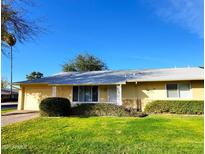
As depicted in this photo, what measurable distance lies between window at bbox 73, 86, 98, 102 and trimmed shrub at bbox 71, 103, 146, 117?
8.08ft

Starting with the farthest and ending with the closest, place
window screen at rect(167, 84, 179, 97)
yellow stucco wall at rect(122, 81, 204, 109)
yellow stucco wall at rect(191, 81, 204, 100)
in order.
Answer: yellow stucco wall at rect(122, 81, 204, 109)
window screen at rect(167, 84, 179, 97)
yellow stucco wall at rect(191, 81, 204, 100)

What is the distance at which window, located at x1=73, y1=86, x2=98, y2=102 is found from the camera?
779 inches

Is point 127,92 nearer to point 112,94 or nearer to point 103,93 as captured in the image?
point 112,94

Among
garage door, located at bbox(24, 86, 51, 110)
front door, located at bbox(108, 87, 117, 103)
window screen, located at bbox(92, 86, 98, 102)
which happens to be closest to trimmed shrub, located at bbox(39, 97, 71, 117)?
window screen, located at bbox(92, 86, 98, 102)

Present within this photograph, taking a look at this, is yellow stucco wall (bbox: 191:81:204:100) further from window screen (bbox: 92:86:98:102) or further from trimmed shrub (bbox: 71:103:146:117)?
window screen (bbox: 92:86:98:102)

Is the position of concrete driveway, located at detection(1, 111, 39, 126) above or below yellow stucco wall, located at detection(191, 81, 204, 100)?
below

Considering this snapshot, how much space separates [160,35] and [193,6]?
13.6 m

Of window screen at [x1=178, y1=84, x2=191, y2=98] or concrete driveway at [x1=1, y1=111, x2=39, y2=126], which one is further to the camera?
window screen at [x1=178, y1=84, x2=191, y2=98]

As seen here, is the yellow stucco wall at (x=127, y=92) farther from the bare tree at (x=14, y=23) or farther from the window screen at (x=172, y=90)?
the bare tree at (x=14, y=23)

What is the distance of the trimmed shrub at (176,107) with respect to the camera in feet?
53.1

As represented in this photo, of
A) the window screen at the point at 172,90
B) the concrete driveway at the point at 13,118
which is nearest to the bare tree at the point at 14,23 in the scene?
the concrete driveway at the point at 13,118

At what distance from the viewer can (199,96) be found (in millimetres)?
17062

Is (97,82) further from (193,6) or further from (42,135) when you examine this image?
(193,6)

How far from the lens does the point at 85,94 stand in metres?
20.0
